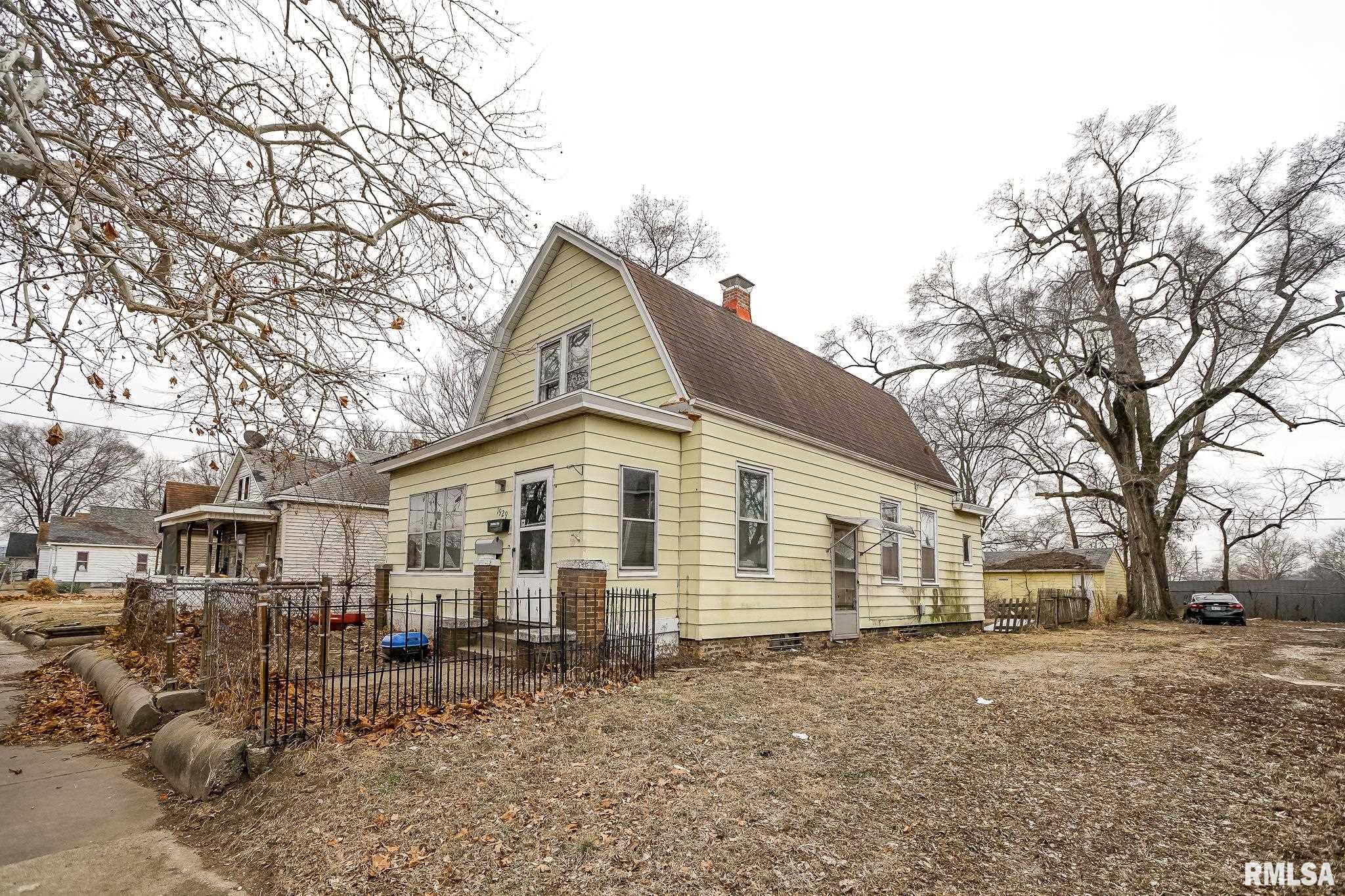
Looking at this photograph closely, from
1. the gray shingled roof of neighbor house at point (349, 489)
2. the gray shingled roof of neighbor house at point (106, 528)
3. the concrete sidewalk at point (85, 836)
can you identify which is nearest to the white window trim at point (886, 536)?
the concrete sidewalk at point (85, 836)

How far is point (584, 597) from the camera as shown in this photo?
849 centimetres

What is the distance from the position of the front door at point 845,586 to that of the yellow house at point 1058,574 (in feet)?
Answer: 70.7

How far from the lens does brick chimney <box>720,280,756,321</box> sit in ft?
50.1

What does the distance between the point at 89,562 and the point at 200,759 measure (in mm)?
52714

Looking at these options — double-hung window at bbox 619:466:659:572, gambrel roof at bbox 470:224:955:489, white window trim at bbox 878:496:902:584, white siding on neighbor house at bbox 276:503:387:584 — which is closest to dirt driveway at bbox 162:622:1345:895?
double-hung window at bbox 619:466:659:572

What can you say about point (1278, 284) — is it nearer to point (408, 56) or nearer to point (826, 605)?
point (826, 605)

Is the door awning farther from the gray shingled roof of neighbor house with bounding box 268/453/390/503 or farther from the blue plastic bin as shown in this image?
the gray shingled roof of neighbor house with bounding box 268/453/390/503

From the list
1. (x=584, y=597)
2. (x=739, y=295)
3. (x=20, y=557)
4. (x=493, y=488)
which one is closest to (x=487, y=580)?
(x=493, y=488)

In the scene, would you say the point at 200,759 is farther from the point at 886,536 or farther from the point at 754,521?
the point at 886,536

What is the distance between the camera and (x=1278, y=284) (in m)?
20.3

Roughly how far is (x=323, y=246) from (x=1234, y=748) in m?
8.23

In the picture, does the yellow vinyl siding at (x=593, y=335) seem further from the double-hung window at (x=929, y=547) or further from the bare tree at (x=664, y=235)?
the bare tree at (x=664, y=235)

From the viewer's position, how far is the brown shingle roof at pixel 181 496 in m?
32.4

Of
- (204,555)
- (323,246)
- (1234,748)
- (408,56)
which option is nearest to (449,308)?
(323,246)
